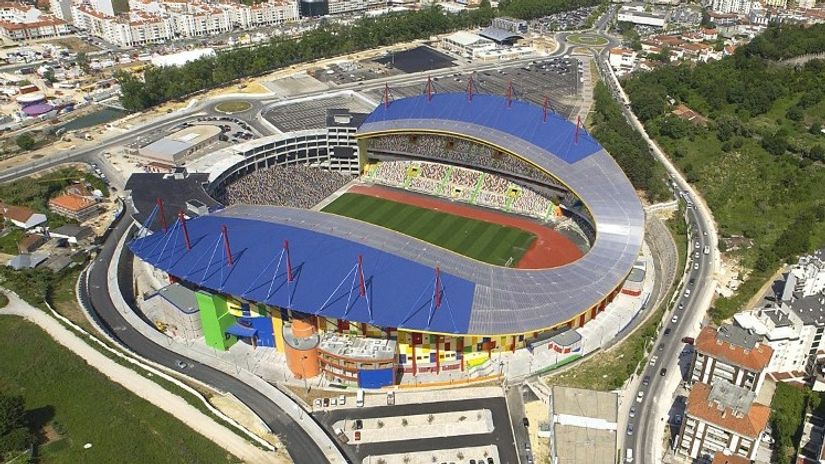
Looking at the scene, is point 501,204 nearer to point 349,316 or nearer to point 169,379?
point 349,316

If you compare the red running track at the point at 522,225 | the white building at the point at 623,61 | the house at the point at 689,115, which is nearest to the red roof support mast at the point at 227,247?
the red running track at the point at 522,225

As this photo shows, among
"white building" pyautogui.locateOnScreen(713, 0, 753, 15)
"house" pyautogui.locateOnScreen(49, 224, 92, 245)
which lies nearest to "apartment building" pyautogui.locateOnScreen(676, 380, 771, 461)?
"house" pyautogui.locateOnScreen(49, 224, 92, 245)

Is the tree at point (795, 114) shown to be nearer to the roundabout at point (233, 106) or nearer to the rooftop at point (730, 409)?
the rooftop at point (730, 409)

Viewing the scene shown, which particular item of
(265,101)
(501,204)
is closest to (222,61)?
(265,101)

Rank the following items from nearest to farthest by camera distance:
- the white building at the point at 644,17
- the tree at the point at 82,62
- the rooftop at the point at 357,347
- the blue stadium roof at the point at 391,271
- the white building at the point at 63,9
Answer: the rooftop at the point at 357,347 < the blue stadium roof at the point at 391,271 < the tree at the point at 82,62 < the white building at the point at 644,17 < the white building at the point at 63,9

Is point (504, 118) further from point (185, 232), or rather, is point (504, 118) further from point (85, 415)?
A: point (85, 415)
